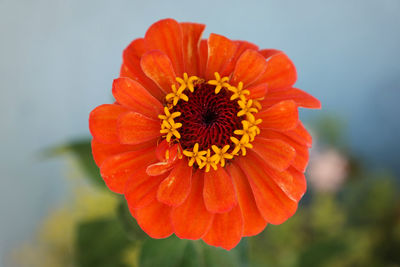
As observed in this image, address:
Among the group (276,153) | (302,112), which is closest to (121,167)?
(276,153)

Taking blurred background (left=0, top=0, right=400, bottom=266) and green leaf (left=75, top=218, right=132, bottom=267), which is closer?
green leaf (left=75, top=218, right=132, bottom=267)

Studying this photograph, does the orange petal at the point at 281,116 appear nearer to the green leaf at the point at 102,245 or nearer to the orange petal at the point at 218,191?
the orange petal at the point at 218,191

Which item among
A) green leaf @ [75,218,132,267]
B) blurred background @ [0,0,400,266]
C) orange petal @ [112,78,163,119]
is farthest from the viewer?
blurred background @ [0,0,400,266]

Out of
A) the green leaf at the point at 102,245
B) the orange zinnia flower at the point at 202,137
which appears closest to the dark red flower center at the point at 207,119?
the orange zinnia flower at the point at 202,137

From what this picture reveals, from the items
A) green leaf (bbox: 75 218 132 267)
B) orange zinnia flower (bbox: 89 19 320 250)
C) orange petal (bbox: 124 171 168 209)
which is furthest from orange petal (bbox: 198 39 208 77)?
green leaf (bbox: 75 218 132 267)

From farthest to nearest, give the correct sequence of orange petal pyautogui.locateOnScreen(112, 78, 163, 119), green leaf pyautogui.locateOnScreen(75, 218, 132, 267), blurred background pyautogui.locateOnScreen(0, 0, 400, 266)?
blurred background pyautogui.locateOnScreen(0, 0, 400, 266), green leaf pyautogui.locateOnScreen(75, 218, 132, 267), orange petal pyautogui.locateOnScreen(112, 78, 163, 119)

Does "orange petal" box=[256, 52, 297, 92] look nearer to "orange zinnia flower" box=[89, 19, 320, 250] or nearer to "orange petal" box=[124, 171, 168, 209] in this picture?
"orange zinnia flower" box=[89, 19, 320, 250]
